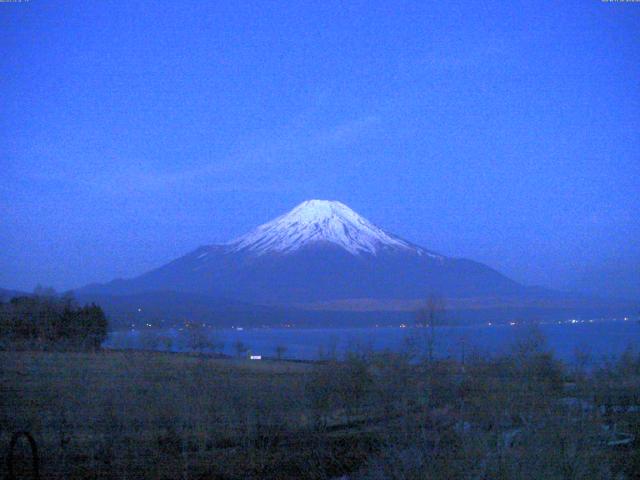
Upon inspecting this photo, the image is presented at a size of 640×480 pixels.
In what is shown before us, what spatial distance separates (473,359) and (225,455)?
234 inches

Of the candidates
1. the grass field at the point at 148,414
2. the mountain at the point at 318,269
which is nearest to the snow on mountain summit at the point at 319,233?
the mountain at the point at 318,269

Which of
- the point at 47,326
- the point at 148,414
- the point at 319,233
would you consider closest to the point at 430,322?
the point at 148,414

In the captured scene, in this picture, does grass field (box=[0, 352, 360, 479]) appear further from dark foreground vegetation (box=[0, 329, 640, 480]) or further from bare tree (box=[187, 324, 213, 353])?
bare tree (box=[187, 324, 213, 353])

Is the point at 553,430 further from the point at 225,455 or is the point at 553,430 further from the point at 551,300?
the point at 551,300

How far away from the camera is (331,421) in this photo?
15758 mm

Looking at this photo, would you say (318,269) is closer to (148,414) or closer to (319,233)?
(319,233)

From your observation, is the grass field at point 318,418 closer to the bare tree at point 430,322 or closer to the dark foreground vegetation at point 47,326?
the bare tree at point 430,322

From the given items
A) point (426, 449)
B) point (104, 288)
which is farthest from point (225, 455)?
point (104, 288)

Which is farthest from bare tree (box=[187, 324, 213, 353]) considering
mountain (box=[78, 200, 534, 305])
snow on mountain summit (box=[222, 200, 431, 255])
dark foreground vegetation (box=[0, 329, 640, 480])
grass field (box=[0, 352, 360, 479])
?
snow on mountain summit (box=[222, 200, 431, 255])

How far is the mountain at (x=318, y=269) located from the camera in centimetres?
6153

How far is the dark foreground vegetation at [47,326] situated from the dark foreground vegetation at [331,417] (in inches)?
34.6

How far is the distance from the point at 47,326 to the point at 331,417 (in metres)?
8.34

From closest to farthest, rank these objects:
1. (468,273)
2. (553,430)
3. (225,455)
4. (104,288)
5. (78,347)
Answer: (553,430) < (225,455) < (78,347) < (468,273) < (104,288)

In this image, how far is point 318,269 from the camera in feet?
248
